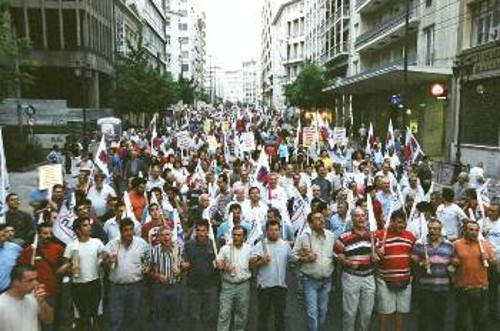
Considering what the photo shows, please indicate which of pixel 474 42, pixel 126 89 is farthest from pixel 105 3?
pixel 474 42

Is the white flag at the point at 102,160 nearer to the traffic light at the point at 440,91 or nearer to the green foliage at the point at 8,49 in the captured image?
the green foliage at the point at 8,49

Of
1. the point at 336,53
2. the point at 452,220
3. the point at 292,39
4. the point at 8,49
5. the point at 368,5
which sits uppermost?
the point at 292,39

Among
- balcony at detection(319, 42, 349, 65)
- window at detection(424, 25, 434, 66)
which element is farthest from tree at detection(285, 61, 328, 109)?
window at detection(424, 25, 434, 66)

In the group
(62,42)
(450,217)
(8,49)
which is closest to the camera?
(450,217)

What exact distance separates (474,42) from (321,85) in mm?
26632

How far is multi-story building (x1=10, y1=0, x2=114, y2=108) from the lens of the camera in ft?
148

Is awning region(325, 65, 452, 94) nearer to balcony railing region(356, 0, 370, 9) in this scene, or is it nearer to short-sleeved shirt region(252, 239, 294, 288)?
balcony railing region(356, 0, 370, 9)

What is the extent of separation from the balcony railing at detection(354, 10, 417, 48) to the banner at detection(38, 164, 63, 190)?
95.2ft

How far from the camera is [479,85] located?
965 inches

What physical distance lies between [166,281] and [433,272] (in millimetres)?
3159

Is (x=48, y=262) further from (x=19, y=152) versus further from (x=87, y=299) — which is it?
(x=19, y=152)

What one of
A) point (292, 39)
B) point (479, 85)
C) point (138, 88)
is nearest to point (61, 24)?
point (138, 88)

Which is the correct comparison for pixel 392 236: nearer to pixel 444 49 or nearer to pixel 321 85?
pixel 444 49

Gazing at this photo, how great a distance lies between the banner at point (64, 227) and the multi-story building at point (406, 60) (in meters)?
18.2
